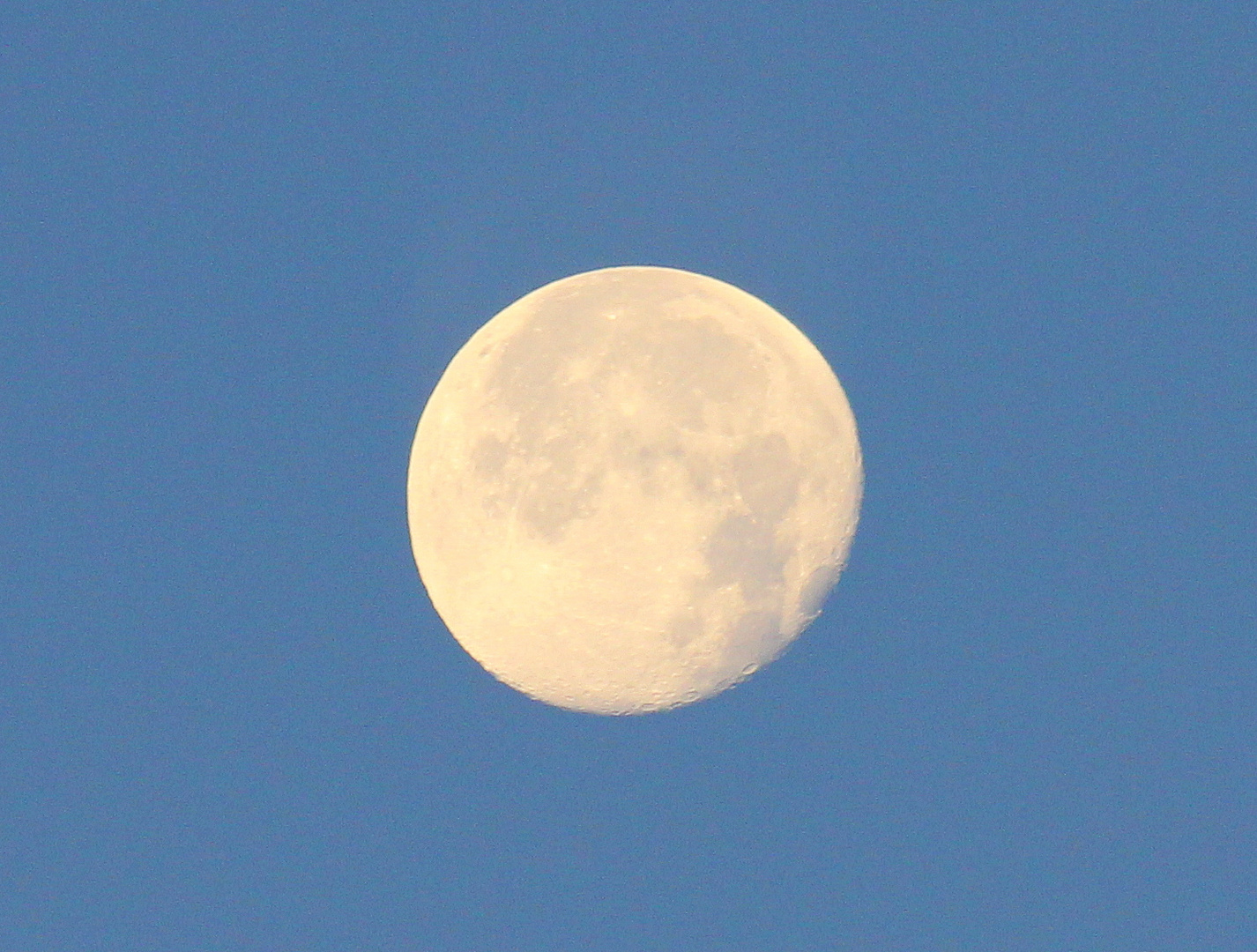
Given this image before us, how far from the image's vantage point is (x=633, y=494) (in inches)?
829

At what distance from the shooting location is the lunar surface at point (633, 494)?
21.1 metres

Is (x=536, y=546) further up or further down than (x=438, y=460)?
further down

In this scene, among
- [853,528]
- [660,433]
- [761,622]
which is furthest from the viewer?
[853,528]

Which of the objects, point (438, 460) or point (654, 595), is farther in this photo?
point (438, 460)

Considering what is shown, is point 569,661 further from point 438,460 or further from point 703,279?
point 703,279

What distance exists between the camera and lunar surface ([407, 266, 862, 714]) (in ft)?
69.4

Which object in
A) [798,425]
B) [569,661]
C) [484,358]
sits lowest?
[569,661]

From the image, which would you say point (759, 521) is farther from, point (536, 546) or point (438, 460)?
point (438, 460)

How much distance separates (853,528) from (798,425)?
8.52ft

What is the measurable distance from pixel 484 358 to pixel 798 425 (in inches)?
209

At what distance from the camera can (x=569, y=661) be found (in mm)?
22391

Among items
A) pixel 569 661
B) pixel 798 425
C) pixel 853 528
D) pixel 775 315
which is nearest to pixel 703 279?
pixel 775 315

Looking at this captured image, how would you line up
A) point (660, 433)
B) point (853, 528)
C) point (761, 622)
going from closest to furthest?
point (660, 433), point (761, 622), point (853, 528)

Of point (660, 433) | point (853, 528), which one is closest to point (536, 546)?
point (660, 433)
